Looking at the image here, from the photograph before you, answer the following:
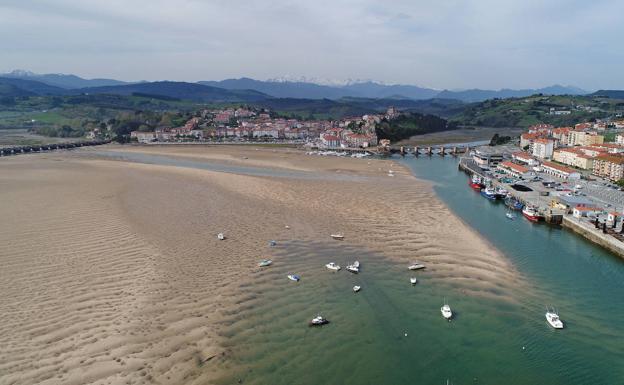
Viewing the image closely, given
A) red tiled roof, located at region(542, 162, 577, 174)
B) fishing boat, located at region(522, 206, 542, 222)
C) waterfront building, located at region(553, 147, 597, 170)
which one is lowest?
fishing boat, located at region(522, 206, 542, 222)

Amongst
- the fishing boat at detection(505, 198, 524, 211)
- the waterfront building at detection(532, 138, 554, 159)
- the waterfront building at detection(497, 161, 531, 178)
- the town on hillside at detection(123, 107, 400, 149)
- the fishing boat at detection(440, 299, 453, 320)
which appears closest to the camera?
the fishing boat at detection(440, 299, 453, 320)

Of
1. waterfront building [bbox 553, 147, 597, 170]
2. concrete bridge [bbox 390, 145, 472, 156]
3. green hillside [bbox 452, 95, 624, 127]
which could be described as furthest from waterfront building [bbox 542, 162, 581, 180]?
green hillside [bbox 452, 95, 624, 127]

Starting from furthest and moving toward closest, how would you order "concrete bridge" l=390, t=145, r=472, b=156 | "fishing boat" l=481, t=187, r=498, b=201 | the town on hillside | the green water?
the town on hillside → "concrete bridge" l=390, t=145, r=472, b=156 → "fishing boat" l=481, t=187, r=498, b=201 → the green water

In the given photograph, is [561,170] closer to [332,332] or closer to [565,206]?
[565,206]

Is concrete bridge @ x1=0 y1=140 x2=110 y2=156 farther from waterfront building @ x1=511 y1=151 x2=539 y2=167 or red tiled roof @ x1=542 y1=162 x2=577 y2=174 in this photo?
red tiled roof @ x1=542 y1=162 x2=577 y2=174

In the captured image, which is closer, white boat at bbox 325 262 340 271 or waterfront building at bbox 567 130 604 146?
white boat at bbox 325 262 340 271

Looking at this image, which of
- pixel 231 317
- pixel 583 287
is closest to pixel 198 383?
pixel 231 317

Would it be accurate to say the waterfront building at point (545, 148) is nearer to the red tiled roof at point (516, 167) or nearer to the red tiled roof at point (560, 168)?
the red tiled roof at point (560, 168)
